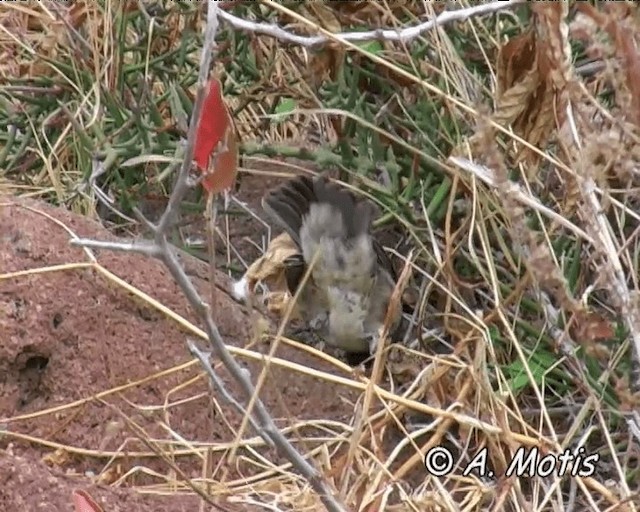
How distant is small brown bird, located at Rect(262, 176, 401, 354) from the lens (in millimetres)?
2723

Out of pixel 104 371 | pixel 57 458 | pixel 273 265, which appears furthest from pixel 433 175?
pixel 57 458

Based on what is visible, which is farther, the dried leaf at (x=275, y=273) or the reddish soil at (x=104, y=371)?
the dried leaf at (x=275, y=273)

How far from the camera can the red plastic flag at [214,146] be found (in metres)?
1.24

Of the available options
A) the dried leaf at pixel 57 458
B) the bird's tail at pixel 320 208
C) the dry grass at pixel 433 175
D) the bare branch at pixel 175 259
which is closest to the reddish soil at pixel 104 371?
the dried leaf at pixel 57 458

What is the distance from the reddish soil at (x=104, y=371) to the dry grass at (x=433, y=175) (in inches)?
4.8

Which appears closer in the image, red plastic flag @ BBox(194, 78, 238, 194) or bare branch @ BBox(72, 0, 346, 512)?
bare branch @ BBox(72, 0, 346, 512)

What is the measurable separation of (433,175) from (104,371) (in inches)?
34.2

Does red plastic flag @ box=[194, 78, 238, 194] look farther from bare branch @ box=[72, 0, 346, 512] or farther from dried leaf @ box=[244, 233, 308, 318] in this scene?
dried leaf @ box=[244, 233, 308, 318]

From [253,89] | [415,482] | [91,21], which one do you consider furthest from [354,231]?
[91,21]

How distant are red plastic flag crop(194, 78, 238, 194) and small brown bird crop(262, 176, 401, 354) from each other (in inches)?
52.2

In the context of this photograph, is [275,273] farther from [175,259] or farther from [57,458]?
[175,259]

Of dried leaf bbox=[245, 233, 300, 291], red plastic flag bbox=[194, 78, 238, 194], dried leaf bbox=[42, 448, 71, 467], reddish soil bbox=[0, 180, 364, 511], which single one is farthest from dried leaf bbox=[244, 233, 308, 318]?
red plastic flag bbox=[194, 78, 238, 194]

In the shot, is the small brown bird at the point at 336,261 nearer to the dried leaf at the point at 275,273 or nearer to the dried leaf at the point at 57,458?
the dried leaf at the point at 275,273

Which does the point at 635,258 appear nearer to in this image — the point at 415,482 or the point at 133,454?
the point at 415,482
